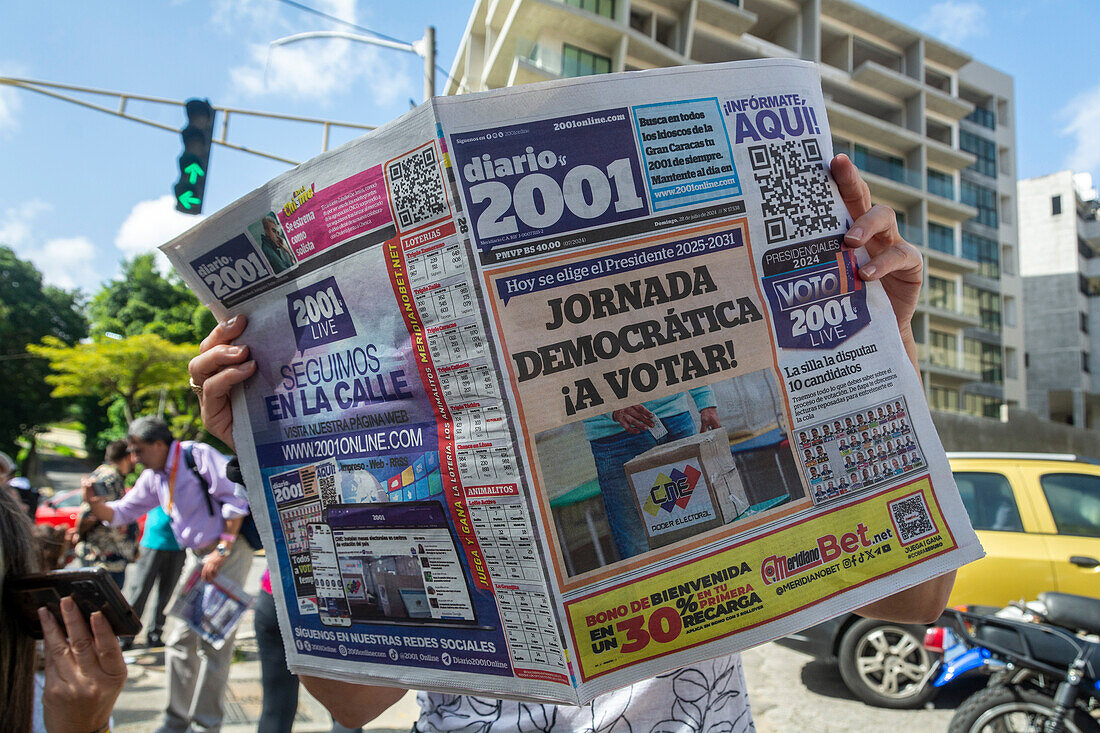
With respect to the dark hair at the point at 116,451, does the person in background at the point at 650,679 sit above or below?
above

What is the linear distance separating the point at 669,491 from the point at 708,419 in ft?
0.34

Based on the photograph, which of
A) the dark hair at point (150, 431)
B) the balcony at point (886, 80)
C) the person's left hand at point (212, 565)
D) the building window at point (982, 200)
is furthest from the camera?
the building window at point (982, 200)

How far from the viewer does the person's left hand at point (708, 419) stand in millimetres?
862

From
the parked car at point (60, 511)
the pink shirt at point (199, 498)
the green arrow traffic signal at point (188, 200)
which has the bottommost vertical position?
A: the parked car at point (60, 511)

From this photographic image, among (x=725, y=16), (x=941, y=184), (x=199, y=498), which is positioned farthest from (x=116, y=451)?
(x=941, y=184)

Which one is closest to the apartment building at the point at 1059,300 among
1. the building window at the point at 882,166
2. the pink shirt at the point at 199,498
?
the building window at the point at 882,166

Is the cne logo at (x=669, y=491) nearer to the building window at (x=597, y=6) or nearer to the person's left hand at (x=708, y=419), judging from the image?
the person's left hand at (x=708, y=419)

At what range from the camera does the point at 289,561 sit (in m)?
1.05

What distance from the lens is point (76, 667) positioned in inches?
45.5

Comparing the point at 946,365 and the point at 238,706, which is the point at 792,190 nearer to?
the point at 238,706

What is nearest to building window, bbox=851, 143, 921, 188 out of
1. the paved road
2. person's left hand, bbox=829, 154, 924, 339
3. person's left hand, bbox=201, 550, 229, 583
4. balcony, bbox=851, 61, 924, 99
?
balcony, bbox=851, 61, 924, 99

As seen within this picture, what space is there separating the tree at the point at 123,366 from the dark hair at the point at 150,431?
21.1 meters

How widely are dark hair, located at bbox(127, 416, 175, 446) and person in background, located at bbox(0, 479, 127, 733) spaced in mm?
2837

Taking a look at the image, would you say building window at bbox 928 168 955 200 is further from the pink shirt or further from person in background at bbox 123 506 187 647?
the pink shirt
